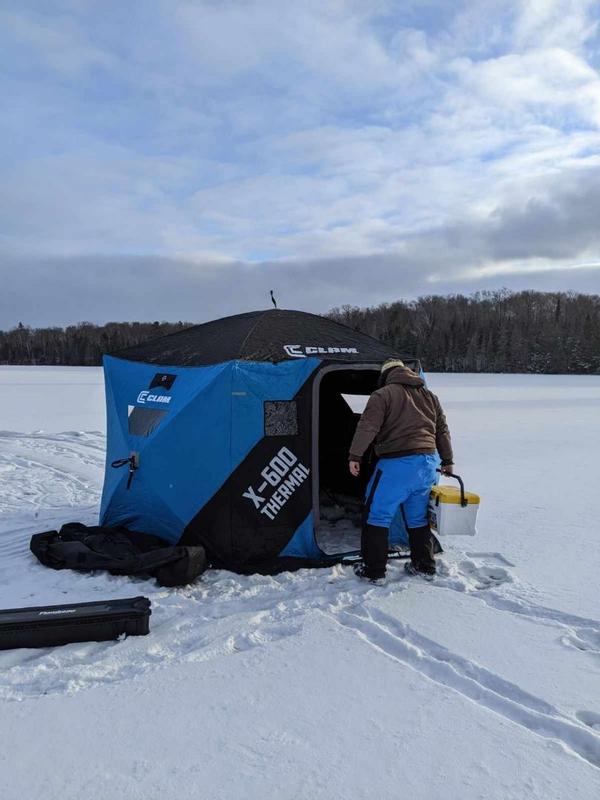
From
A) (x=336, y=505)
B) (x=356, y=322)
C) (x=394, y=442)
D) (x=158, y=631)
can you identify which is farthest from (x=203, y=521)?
(x=356, y=322)

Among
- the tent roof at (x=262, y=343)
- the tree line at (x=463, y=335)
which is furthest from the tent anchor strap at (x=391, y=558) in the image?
the tree line at (x=463, y=335)

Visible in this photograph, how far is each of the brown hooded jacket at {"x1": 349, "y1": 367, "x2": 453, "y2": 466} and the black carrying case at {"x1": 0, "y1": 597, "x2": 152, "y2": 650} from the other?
1769 millimetres

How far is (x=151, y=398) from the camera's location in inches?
192

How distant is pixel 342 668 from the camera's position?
3.02 m

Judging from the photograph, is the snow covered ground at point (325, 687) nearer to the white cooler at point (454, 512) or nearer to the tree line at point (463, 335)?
the white cooler at point (454, 512)

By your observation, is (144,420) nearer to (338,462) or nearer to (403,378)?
(403,378)

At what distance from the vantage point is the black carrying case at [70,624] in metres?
3.12

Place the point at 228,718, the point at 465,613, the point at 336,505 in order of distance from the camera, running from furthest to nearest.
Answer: the point at 336,505
the point at 465,613
the point at 228,718

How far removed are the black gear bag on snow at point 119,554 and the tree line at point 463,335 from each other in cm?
5175

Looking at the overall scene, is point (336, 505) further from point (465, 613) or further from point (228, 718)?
point (228, 718)

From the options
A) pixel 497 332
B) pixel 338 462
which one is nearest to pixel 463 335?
pixel 497 332

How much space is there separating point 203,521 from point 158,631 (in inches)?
42.6

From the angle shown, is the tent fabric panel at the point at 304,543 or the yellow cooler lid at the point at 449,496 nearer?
the yellow cooler lid at the point at 449,496

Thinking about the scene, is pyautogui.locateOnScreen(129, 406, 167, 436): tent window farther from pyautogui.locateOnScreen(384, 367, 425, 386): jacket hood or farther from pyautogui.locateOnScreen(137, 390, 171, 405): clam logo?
pyautogui.locateOnScreen(384, 367, 425, 386): jacket hood
